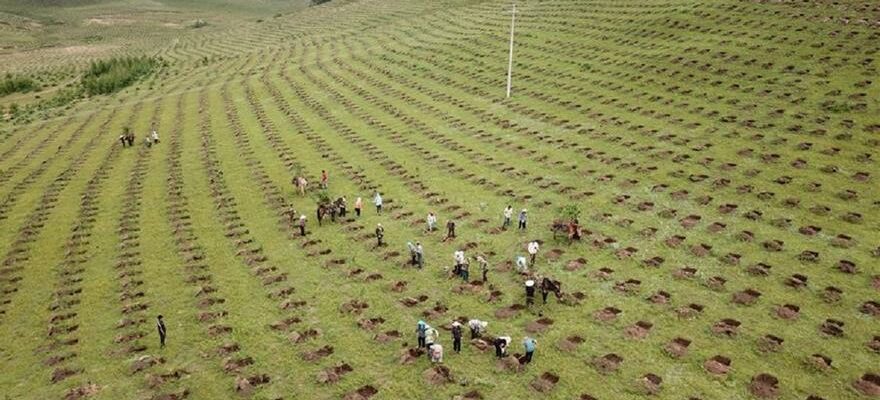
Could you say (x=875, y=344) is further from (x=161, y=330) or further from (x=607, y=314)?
(x=161, y=330)

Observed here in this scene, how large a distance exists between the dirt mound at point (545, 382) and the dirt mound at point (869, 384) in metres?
12.3

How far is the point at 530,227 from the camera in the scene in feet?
142

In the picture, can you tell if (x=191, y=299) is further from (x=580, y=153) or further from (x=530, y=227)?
(x=580, y=153)

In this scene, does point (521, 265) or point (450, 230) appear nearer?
point (521, 265)

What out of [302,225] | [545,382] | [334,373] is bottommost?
[334,373]

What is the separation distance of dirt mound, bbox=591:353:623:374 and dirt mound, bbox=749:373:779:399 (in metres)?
5.51

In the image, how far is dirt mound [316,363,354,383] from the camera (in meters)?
28.3

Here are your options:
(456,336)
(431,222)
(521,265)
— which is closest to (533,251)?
(521,265)

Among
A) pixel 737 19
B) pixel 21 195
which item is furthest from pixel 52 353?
pixel 737 19

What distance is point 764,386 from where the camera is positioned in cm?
2555

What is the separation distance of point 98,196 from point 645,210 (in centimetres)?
4959

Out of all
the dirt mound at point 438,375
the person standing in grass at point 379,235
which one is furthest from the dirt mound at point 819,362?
the person standing in grass at point 379,235

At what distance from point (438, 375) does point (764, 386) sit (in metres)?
13.9

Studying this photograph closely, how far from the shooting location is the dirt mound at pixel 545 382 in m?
26.5
